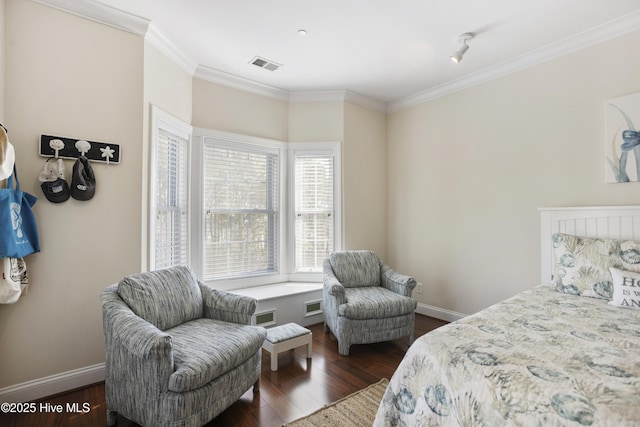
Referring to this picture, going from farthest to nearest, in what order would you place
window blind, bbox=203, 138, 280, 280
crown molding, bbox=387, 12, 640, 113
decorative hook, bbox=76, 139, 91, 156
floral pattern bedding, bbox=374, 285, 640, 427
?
window blind, bbox=203, 138, 280, 280 → crown molding, bbox=387, 12, 640, 113 → decorative hook, bbox=76, 139, 91, 156 → floral pattern bedding, bbox=374, 285, 640, 427

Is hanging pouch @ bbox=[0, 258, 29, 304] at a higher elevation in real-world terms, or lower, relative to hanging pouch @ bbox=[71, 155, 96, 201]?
lower

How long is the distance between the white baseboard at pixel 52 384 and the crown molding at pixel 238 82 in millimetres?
2859

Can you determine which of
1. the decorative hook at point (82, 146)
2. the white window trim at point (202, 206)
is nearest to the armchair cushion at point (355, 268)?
the white window trim at point (202, 206)

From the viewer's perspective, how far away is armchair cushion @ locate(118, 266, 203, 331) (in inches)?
80.4

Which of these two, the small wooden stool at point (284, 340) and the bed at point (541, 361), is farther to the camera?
the small wooden stool at point (284, 340)

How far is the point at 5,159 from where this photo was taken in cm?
181

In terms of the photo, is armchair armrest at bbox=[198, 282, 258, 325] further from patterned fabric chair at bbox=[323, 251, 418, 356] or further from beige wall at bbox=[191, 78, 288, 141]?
beige wall at bbox=[191, 78, 288, 141]

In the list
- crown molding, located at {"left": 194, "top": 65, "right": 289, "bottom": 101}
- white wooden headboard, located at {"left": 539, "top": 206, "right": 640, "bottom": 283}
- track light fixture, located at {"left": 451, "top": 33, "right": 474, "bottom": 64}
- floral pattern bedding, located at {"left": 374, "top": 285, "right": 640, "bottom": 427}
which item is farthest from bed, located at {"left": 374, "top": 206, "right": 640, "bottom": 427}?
crown molding, located at {"left": 194, "top": 65, "right": 289, "bottom": 101}

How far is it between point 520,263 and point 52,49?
4.31 metres

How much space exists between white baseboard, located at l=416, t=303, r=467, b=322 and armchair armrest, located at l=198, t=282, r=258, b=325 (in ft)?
7.91

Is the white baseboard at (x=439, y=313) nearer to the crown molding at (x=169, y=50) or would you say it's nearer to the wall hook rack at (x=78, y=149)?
the wall hook rack at (x=78, y=149)

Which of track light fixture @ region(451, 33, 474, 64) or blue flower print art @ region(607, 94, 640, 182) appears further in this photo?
track light fixture @ region(451, 33, 474, 64)

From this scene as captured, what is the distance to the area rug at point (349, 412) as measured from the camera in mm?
1905

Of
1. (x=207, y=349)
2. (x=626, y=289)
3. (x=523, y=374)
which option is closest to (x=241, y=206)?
(x=207, y=349)
